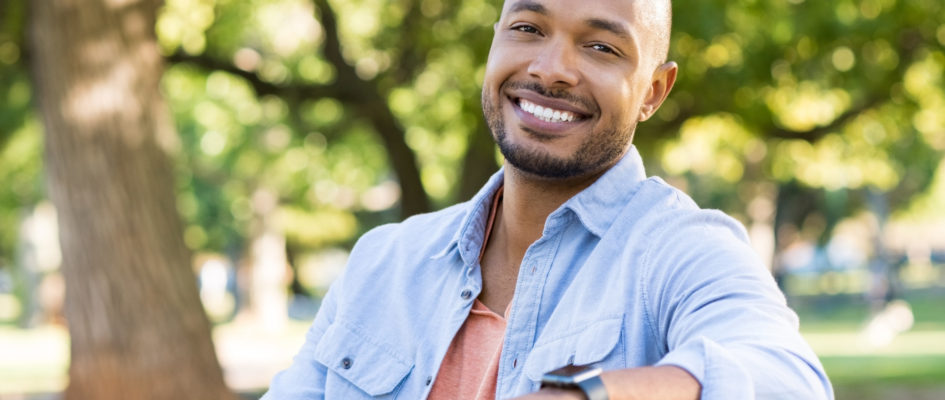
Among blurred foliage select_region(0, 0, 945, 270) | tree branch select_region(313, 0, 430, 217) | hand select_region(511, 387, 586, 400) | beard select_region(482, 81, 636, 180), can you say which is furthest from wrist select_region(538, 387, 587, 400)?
tree branch select_region(313, 0, 430, 217)

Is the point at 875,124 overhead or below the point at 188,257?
overhead

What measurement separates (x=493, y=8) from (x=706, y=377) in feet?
32.2

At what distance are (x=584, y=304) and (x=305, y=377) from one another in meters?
0.63

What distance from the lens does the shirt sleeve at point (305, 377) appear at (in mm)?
2309

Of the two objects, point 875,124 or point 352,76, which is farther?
point 875,124

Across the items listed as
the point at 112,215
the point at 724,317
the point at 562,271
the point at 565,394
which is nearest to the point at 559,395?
the point at 565,394

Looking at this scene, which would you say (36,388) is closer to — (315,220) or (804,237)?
(315,220)

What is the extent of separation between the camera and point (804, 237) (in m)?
43.8

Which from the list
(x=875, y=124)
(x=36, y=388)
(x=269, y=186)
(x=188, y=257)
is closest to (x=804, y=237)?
(x=269, y=186)

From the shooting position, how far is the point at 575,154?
2.13 meters

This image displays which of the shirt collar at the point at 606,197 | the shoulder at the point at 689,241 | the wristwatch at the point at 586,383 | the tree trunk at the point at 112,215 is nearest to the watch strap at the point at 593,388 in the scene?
the wristwatch at the point at 586,383

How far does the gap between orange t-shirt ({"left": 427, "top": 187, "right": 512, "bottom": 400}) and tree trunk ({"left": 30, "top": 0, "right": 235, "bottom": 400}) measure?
662 centimetres

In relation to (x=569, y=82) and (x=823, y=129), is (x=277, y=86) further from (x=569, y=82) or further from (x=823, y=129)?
(x=569, y=82)

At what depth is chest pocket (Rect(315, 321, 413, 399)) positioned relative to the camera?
7.23 ft
